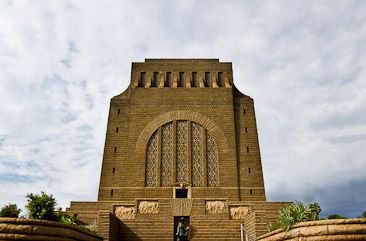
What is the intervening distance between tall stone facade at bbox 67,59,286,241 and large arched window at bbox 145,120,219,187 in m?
0.08

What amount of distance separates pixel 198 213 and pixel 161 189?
7.09m

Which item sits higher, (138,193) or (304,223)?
(138,193)

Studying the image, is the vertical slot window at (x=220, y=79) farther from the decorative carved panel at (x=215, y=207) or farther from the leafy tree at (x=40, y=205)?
the leafy tree at (x=40, y=205)

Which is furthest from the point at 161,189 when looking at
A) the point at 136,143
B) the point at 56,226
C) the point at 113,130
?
the point at 56,226

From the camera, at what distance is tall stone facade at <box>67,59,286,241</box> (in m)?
27.1

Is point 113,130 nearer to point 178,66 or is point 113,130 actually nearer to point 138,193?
point 138,193

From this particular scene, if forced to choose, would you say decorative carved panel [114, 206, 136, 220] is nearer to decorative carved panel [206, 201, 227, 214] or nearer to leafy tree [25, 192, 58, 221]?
decorative carved panel [206, 201, 227, 214]

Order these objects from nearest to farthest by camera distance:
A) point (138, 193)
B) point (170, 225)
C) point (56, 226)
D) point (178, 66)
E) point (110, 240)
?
point (56, 226)
point (110, 240)
point (170, 225)
point (138, 193)
point (178, 66)

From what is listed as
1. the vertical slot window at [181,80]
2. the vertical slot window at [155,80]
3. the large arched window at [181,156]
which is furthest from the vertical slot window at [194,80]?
the large arched window at [181,156]

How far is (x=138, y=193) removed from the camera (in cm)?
2697

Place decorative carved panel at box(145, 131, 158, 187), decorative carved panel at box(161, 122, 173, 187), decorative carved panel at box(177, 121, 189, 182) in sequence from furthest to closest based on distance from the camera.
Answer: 1. decorative carved panel at box(177, 121, 189, 182)
2. decorative carved panel at box(161, 122, 173, 187)
3. decorative carved panel at box(145, 131, 158, 187)

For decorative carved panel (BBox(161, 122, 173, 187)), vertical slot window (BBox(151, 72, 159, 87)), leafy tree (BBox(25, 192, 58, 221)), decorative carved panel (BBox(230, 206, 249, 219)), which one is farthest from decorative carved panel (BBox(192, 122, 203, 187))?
leafy tree (BBox(25, 192, 58, 221))

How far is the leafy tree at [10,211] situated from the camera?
11.0 meters

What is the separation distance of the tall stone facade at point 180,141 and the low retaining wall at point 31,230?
1399 cm
